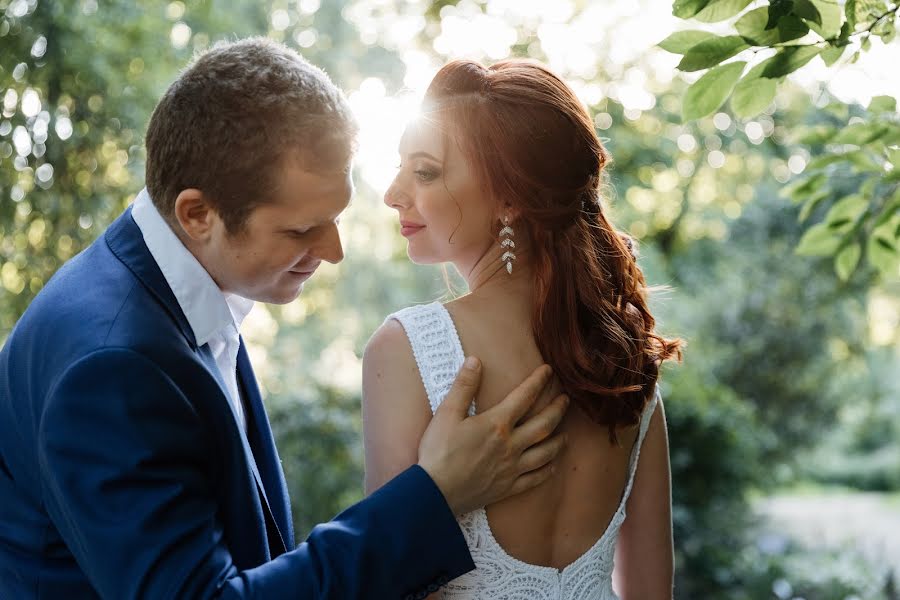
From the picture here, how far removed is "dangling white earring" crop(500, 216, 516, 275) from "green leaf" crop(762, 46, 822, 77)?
2.06ft

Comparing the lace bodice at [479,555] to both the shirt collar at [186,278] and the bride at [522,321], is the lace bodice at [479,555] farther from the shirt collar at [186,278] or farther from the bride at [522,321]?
the shirt collar at [186,278]

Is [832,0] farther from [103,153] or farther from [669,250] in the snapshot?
[669,250]

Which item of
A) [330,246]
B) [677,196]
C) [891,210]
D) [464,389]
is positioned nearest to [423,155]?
[330,246]

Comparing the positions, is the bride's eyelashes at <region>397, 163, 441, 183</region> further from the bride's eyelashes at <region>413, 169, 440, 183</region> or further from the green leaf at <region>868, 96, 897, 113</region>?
the green leaf at <region>868, 96, 897, 113</region>

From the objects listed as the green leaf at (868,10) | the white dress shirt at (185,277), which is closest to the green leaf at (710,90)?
the green leaf at (868,10)

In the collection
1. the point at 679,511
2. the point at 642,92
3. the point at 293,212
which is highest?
the point at 293,212

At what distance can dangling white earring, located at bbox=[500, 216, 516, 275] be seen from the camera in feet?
6.63

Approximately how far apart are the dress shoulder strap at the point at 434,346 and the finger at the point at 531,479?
166 millimetres

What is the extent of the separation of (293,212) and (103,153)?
18.0 ft

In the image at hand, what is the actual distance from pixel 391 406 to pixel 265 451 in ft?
1.02

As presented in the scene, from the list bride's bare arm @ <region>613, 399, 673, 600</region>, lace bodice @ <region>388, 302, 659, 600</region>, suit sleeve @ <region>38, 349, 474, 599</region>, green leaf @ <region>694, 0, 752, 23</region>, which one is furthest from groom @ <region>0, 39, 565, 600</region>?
green leaf @ <region>694, 0, 752, 23</region>

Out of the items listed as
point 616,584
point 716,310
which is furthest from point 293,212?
point 716,310

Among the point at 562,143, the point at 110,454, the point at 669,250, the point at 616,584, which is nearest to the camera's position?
the point at 110,454

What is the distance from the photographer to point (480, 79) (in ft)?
6.66
